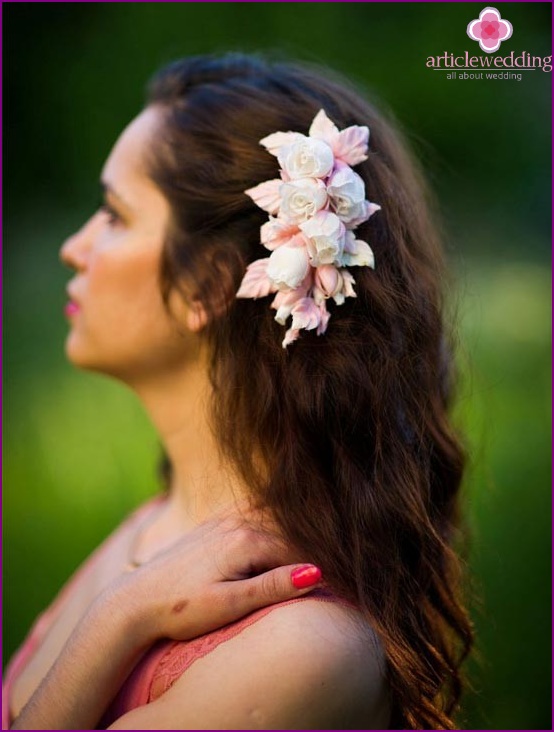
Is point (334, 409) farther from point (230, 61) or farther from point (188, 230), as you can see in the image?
point (230, 61)

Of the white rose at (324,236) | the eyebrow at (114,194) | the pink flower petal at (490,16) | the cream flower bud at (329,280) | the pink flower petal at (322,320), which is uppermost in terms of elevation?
the pink flower petal at (490,16)

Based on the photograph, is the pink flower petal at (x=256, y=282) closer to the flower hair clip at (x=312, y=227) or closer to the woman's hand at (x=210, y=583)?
the flower hair clip at (x=312, y=227)

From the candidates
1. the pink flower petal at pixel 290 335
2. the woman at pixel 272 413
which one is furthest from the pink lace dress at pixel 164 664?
the pink flower petal at pixel 290 335

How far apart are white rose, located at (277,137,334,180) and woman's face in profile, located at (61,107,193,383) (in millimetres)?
325

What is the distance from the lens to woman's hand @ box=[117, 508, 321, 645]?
133 centimetres

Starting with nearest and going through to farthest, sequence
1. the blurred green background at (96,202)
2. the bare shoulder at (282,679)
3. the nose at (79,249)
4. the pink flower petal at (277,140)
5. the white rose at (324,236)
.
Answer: the bare shoulder at (282,679) → the white rose at (324,236) → the pink flower petal at (277,140) → the nose at (79,249) → the blurred green background at (96,202)

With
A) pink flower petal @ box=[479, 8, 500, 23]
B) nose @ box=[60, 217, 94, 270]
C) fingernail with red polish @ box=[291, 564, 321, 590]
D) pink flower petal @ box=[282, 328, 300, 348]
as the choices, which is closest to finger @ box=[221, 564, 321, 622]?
fingernail with red polish @ box=[291, 564, 321, 590]

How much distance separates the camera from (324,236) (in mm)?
1429

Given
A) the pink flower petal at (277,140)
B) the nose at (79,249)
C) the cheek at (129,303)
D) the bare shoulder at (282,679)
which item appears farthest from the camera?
the nose at (79,249)

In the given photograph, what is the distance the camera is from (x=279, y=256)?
1466mm

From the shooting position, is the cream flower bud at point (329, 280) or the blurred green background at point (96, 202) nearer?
the cream flower bud at point (329, 280)

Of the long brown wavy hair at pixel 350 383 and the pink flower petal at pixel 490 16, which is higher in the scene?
the pink flower petal at pixel 490 16

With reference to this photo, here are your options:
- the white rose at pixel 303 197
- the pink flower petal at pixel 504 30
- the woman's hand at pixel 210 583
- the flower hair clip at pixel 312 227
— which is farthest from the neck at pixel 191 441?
the pink flower petal at pixel 504 30

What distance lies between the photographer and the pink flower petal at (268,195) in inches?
59.7
